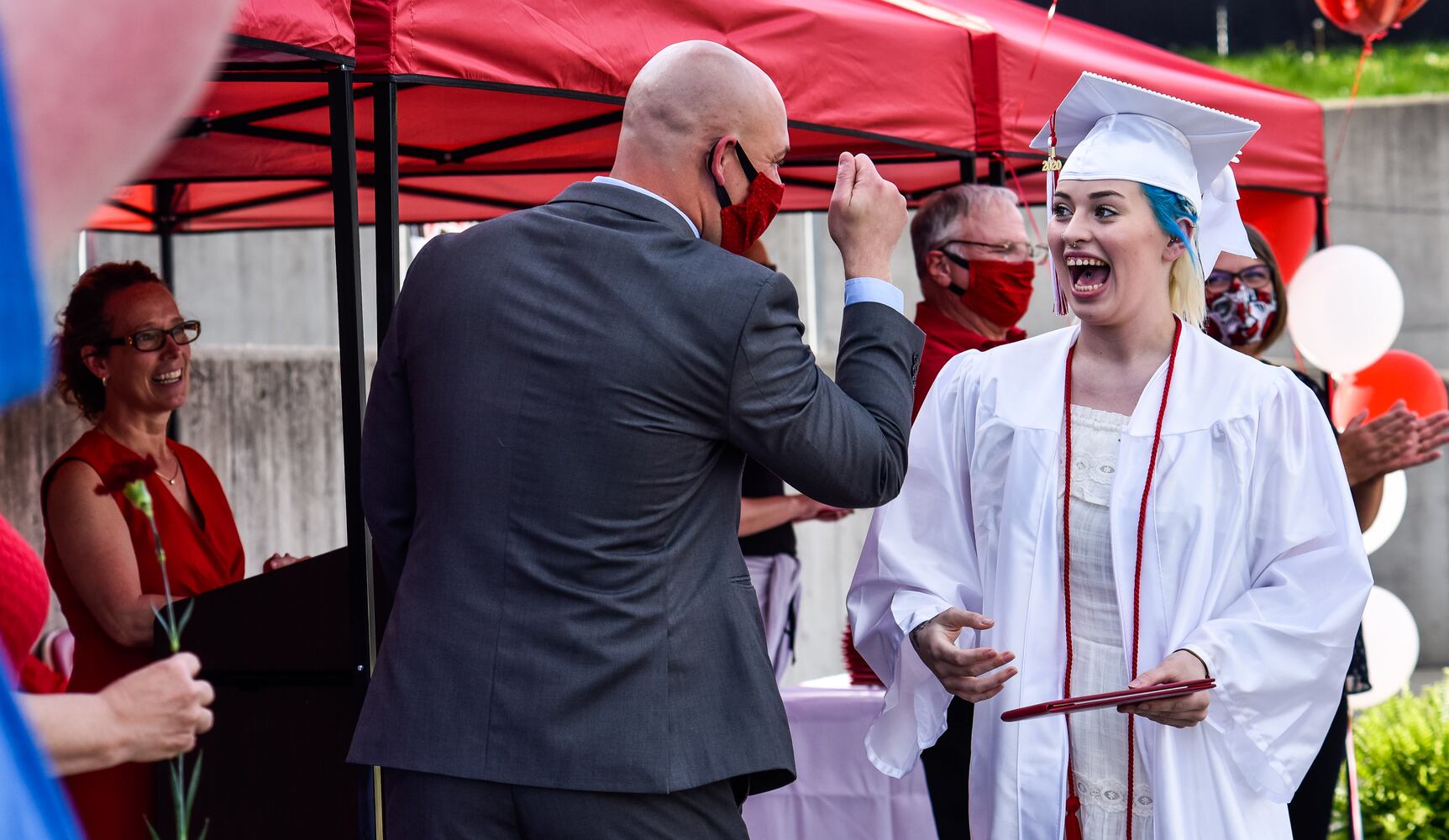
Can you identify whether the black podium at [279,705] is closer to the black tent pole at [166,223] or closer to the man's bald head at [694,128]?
the man's bald head at [694,128]

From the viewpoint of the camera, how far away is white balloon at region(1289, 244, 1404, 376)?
217 inches

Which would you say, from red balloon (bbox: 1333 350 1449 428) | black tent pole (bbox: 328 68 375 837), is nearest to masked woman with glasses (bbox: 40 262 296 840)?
black tent pole (bbox: 328 68 375 837)

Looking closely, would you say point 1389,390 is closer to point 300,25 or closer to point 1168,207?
point 1168,207

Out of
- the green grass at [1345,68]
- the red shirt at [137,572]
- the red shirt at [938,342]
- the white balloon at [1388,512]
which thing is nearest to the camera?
the red shirt at [137,572]

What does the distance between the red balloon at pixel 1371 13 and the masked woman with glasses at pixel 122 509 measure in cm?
420

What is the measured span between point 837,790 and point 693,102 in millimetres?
2444

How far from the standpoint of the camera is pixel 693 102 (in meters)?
2.00

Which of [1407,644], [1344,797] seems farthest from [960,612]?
[1407,644]

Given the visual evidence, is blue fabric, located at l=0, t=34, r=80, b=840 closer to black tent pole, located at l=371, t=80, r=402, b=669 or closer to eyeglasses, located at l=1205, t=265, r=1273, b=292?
black tent pole, located at l=371, t=80, r=402, b=669

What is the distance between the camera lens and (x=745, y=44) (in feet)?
11.2

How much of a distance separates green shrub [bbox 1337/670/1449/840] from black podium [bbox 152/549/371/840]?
3725mm

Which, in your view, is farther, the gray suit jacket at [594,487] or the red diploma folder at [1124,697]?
the red diploma folder at [1124,697]

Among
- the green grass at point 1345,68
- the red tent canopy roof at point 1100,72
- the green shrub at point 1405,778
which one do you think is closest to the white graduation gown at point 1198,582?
the red tent canopy roof at point 1100,72

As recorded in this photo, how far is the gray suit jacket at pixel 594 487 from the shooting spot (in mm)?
1832
